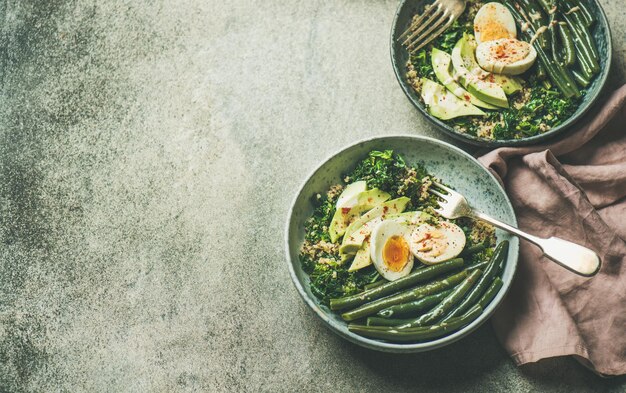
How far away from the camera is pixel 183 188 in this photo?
3.12 m

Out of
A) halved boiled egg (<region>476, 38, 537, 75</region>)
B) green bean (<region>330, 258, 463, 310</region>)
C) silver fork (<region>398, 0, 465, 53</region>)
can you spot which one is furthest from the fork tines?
green bean (<region>330, 258, 463, 310</region>)

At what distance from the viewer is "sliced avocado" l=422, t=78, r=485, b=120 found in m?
2.88

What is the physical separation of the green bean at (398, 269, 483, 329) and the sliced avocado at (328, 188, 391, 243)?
1.76 feet

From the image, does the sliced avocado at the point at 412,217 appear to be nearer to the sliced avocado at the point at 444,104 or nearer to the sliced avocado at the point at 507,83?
the sliced avocado at the point at 444,104

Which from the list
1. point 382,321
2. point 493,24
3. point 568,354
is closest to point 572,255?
point 568,354

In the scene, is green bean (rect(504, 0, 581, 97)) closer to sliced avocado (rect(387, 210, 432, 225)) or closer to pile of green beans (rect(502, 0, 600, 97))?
pile of green beans (rect(502, 0, 600, 97))

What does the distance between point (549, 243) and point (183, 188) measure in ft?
6.13

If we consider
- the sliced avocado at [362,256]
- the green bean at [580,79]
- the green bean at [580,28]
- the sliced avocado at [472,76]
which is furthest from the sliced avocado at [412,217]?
the green bean at [580,28]

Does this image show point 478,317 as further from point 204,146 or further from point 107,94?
point 107,94

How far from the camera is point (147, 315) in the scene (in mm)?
2998

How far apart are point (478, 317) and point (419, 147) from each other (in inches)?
34.6

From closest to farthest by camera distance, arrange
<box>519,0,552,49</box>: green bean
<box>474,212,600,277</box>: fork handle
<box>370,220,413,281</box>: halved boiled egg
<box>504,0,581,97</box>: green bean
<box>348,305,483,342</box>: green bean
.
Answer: <box>474,212,600,277</box>: fork handle
<box>348,305,483,342</box>: green bean
<box>370,220,413,281</box>: halved boiled egg
<box>504,0,581,97</box>: green bean
<box>519,0,552,49</box>: green bean

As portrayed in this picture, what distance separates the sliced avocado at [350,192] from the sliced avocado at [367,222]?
10 centimetres

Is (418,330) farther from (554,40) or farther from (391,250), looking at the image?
(554,40)
